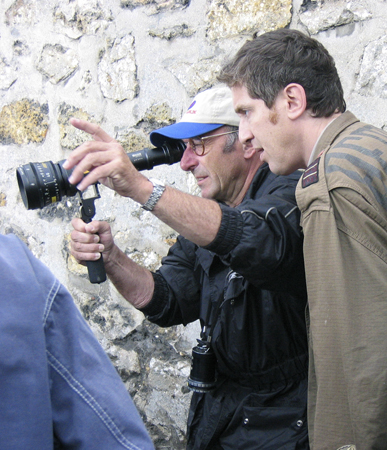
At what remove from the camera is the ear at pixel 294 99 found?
117cm

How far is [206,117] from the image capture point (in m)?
1.53

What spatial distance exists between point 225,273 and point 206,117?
489mm

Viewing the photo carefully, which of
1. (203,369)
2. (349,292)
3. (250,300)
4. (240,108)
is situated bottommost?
(203,369)

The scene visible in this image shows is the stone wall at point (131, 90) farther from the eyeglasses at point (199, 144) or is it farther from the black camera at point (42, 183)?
the black camera at point (42, 183)

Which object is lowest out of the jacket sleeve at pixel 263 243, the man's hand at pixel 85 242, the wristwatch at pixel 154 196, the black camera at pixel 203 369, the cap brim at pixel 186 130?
the black camera at pixel 203 369

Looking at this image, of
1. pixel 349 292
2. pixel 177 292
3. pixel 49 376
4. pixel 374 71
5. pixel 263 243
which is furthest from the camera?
pixel 177 292

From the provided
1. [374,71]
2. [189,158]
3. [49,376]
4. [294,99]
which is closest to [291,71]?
[294,99]

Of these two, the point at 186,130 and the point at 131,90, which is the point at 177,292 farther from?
the point at 131,90

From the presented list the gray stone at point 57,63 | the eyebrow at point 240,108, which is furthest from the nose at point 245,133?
the gray stone at point 57,63

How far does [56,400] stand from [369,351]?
20.4 inches

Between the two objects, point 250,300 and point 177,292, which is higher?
point 250,300

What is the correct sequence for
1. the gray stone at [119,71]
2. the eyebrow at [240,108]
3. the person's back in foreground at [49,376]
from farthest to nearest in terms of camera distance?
the gray stone at [119,71] → the eyebrow at [240,108] → the person's back in foreground at [49,376]

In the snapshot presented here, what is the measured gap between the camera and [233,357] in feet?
4.17

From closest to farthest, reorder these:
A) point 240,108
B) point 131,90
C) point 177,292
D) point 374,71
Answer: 1. point 240,108
2. point 374,71
3. point 177,292
4. point 131,90
